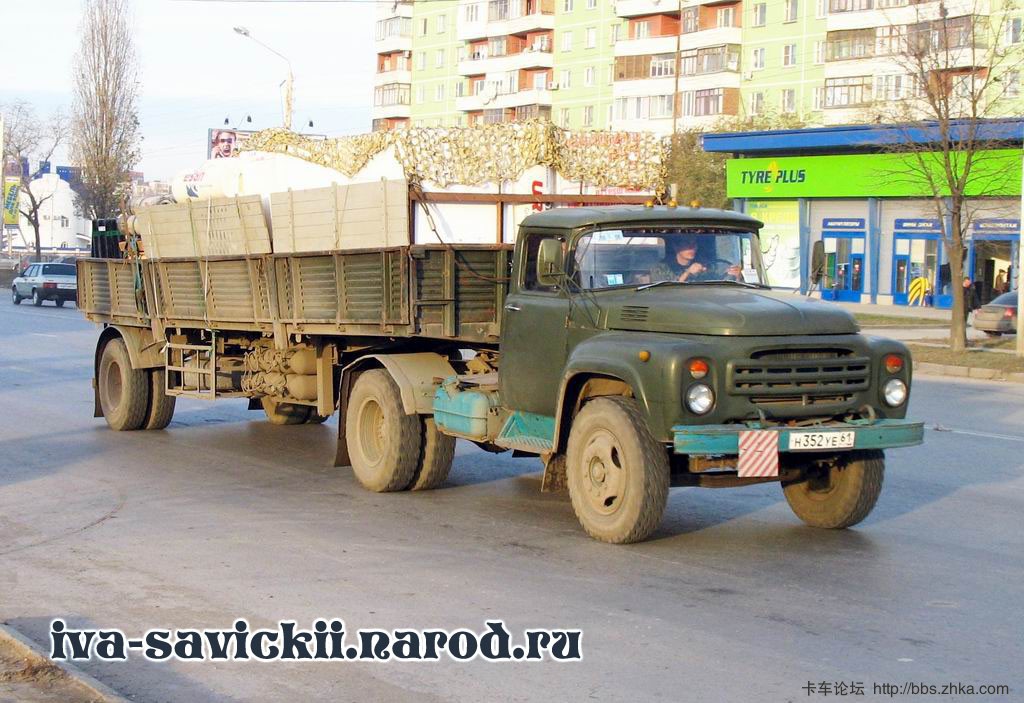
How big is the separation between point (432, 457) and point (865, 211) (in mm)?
41032

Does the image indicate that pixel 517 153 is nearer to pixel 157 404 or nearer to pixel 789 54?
pixel 157 404

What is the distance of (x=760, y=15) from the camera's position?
6925cm

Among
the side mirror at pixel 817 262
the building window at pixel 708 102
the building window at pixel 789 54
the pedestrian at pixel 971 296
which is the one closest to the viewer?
the side mirror at pixel 817 262

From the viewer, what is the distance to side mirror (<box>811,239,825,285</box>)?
388 inches

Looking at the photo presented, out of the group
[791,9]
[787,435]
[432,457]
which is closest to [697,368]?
[787,435]

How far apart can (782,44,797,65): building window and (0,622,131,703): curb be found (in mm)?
65391

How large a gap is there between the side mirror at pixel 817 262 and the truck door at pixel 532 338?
1.98 metres

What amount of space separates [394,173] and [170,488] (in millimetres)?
3402

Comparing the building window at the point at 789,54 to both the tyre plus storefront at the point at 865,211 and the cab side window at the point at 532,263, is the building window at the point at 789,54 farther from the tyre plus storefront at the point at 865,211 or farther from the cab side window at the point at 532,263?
the cab side window at the point at 532,263

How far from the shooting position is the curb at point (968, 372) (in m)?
23.6

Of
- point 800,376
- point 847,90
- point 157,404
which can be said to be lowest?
point 157,404

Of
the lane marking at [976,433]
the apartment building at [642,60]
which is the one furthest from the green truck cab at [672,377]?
the apartment building at [642,60]

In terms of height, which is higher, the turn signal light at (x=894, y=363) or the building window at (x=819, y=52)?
the building window at (x=819, y=52)

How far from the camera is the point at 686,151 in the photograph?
57312 millimetres
